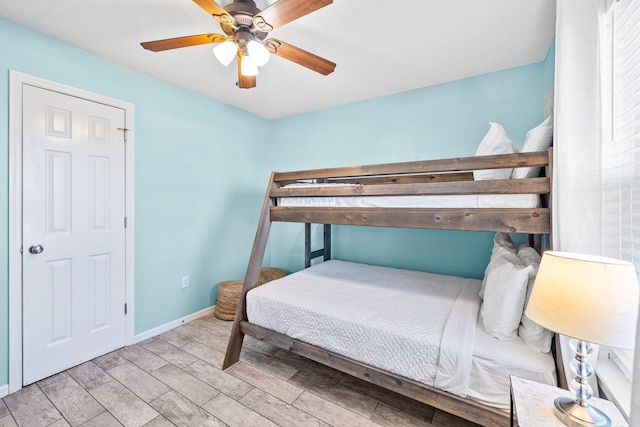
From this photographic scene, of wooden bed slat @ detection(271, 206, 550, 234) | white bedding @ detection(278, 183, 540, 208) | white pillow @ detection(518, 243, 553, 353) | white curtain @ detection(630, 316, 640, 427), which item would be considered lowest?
white pillow @ detection(518, 243, 553, 353)

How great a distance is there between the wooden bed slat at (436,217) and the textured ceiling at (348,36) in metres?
1.20

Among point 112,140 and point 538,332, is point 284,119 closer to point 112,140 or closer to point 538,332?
point 112,140

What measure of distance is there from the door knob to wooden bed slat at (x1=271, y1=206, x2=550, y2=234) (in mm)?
1696

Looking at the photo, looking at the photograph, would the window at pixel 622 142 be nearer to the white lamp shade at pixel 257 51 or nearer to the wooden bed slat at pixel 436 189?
the wooden bed slat at pixel 436 189

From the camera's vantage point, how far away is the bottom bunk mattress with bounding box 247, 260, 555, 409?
127cm

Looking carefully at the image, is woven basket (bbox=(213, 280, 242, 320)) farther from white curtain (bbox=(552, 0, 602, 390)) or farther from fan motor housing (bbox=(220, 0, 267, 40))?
white curtain (bbox=(552, 0, 602, 390))

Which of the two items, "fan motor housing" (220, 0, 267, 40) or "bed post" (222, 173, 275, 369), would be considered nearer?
"fan motor housing" (220, 0, 267, 40)

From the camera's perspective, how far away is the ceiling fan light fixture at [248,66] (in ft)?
5.34

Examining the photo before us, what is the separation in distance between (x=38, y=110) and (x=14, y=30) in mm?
493

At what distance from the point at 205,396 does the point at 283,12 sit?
89.4 inches

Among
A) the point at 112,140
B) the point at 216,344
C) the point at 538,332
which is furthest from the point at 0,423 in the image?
the point at 538,332

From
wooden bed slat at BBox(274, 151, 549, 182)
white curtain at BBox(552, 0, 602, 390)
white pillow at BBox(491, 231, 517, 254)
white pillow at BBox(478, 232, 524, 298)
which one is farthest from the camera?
white pillow at BBox(491, 231, 517, 254)

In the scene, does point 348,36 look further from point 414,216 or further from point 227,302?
point 227,302

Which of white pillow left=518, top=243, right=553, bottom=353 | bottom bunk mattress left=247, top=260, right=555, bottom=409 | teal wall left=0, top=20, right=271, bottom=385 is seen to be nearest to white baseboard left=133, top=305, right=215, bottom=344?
teal wall left=0, top=20, right=271, bottom=385
